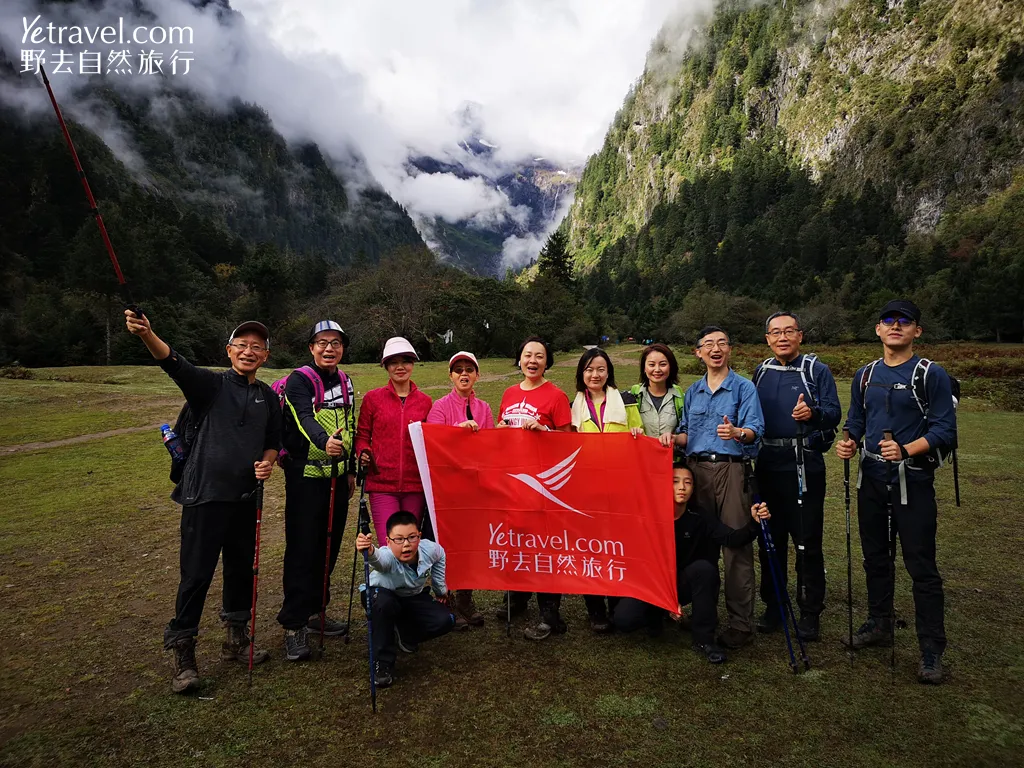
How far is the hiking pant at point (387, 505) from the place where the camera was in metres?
4.90

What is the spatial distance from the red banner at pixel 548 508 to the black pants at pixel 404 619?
66 centimetres

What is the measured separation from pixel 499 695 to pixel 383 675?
2.90ft

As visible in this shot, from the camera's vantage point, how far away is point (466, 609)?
5.20m

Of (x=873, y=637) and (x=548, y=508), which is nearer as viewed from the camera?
(x=873, y=637)

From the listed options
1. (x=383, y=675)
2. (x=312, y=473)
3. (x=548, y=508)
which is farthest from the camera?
(x=548, y=508)

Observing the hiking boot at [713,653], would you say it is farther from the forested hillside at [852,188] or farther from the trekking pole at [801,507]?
the forested hillside at [852,188]

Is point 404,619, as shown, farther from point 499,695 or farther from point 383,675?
point 499,695

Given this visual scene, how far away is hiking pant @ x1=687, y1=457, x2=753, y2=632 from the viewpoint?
455 centimetres

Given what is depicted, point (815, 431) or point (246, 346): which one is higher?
point (246, 346)

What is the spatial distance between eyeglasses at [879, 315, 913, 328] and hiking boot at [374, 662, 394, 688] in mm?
4845

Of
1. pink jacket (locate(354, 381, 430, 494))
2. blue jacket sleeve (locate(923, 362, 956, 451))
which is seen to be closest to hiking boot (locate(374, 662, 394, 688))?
pink jacket (locate(354, 381, 430, 494))

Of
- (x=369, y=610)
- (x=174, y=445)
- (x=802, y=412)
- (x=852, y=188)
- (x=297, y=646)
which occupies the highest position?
(x=852, y=188)

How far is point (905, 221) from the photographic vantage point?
354 feet

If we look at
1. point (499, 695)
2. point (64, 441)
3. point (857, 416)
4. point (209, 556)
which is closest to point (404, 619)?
point (499, 695)
